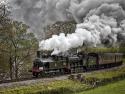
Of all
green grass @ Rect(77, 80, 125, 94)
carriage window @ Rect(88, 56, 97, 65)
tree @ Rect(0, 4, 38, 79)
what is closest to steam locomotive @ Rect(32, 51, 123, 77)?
carriage window @ Rect(88, 56, 97, 65)

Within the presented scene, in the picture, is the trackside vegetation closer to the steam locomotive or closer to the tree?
the steam locomotive

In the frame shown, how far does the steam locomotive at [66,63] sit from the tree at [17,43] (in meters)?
6.35

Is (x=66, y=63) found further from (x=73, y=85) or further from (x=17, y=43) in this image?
(x=17, y=43)

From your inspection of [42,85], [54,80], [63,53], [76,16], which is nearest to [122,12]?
[76,16]

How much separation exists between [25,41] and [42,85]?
54.3 ft

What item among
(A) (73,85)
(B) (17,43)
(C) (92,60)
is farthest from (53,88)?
(C) (92,60)

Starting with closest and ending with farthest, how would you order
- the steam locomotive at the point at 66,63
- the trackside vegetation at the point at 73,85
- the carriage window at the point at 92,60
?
the trackside vegetation at the point at 73,85 → the steam locomotive at the point at 66,63 → the carriage window at the point at 92,60

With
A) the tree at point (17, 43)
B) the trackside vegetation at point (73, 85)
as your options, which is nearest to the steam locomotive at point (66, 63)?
the trackside vegetation at point (73, 85)

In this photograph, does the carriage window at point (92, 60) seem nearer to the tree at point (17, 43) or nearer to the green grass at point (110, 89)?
the tree at point (17, 43)

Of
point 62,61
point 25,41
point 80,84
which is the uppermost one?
point 25,41

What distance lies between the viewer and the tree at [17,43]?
145 feet

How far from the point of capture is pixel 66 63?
135 feet

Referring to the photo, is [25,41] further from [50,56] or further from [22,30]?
[50,56]

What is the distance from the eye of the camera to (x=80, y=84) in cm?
3641
